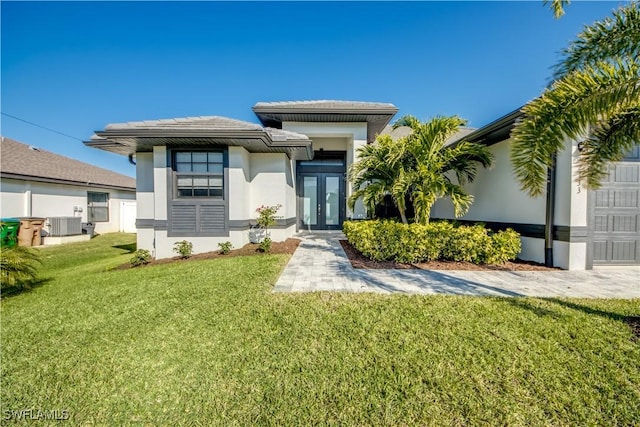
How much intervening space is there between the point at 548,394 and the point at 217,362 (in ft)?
10.2

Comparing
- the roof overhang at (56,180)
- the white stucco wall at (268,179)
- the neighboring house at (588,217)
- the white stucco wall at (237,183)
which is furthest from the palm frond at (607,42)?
the roof overhang at (56,180)

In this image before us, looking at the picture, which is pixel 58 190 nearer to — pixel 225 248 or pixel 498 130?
pixel 225 248

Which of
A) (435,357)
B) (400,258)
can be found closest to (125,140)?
(400,258)

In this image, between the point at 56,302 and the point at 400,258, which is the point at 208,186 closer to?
the point at 56,302

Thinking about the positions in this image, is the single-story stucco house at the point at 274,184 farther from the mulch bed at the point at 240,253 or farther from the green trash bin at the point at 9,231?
the green trash bin at the point at 9,231

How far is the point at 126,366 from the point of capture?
106 inches

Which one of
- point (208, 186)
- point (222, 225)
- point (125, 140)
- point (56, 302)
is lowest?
point (56, 302)

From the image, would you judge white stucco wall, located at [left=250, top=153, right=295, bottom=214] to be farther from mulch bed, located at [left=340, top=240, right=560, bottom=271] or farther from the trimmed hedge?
the trimmed hedge

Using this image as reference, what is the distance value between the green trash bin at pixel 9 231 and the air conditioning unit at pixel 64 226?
1.54 meters

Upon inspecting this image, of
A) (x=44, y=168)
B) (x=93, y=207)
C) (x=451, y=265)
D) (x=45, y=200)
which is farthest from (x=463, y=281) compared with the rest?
(x=44, y=168)

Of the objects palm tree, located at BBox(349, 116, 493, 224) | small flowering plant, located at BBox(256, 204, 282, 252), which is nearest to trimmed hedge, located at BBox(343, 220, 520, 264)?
palm tree, located at BBox(349, 116, 493, 224)

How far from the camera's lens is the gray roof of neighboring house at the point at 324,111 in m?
9.57

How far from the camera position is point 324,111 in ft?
31.3

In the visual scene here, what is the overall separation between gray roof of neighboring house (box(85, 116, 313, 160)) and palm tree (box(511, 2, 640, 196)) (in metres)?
6.10
